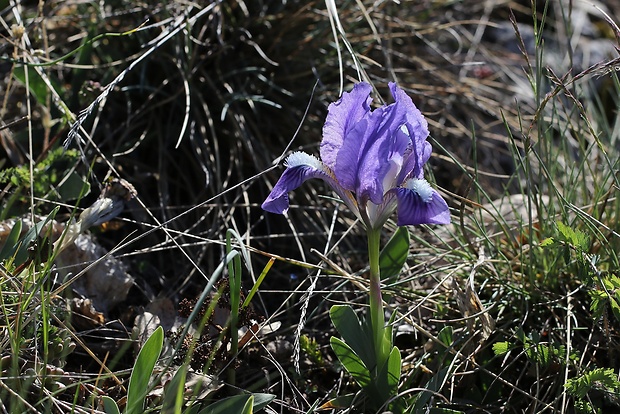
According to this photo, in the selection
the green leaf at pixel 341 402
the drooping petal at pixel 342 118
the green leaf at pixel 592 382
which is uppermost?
the drooping petal at pixel 342 118

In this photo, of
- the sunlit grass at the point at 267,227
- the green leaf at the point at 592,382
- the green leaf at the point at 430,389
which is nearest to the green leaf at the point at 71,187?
the sunlit grass at the point at 267,227

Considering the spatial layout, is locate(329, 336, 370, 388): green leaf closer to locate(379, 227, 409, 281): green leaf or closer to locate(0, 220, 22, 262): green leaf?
locate(379, 227, 409, 281): green leaf

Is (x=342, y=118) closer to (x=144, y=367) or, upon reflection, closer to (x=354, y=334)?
(x=354, y=334)

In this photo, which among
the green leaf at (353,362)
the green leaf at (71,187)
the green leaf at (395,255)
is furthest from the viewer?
the green leaf at (71,187)

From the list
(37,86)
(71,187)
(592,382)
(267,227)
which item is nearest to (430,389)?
(592,382)

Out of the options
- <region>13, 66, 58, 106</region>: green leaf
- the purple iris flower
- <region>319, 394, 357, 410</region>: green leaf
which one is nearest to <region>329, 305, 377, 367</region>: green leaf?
<region>319, 394, 357, 410</region>: green leaf

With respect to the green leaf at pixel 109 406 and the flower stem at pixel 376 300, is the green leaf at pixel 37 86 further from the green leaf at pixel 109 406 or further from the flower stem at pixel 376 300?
the flower stem at pixel 376 300

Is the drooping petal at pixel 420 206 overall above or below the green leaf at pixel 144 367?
above
